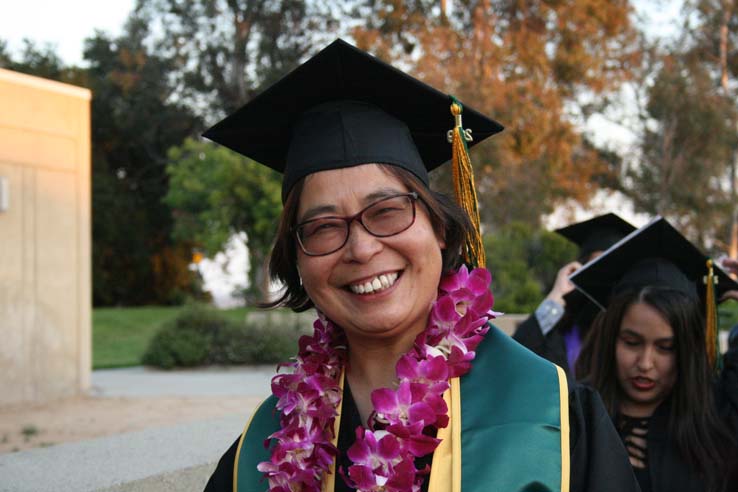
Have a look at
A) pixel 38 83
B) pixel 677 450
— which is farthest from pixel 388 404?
pixel 38 83

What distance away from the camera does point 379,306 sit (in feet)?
6.02

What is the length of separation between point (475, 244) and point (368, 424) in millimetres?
526

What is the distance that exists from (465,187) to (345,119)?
377mm

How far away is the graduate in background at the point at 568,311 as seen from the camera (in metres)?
3.96

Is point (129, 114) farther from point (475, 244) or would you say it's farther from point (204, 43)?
point (475, 244)

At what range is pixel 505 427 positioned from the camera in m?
1.74

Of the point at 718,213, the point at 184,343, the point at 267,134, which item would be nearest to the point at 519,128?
the point at 718,213

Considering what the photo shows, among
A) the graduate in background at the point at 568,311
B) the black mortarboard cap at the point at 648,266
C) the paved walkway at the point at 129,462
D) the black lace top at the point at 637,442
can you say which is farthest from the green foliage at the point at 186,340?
the black lace top at the point at 637,442

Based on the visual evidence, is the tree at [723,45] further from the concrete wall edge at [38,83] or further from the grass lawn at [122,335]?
the concrete wall edge at [38,83]

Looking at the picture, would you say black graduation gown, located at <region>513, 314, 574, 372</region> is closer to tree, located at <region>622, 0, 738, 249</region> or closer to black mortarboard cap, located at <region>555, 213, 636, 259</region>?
black mortarboard cap, located at <region>555, 213, 636, 259</region>

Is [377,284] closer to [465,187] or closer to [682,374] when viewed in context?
[465,187]

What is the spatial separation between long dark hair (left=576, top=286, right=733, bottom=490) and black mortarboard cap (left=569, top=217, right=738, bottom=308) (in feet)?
0.30

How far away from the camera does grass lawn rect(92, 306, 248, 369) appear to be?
44.4 feet

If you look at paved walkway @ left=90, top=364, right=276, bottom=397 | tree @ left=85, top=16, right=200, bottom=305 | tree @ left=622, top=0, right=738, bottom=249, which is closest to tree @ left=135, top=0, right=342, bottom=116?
tree @ left=85, top=16, right=200, bottom=305
